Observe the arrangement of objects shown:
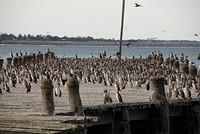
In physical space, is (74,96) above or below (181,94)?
above

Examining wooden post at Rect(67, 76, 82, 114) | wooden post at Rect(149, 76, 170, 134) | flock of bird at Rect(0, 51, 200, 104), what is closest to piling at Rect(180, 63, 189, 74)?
flock of bird at Rect(0, 51, 200, 104)

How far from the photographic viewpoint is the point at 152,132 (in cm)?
2472

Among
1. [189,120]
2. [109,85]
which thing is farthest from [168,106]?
[109,85]

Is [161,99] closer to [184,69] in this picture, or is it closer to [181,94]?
[181,94]

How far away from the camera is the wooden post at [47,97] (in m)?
17.6

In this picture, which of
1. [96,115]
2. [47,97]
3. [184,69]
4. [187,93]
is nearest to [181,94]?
[187,93]

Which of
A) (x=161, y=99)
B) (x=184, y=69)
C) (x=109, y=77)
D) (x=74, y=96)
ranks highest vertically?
(x=74, y=96)

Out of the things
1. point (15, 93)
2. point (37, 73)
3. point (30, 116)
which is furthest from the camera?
point (37, 73)

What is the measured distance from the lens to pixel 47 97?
17.9 m

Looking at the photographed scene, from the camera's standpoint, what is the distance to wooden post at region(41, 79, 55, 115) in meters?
17.6

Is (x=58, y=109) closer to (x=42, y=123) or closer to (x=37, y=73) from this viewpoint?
(x=42, y=123)

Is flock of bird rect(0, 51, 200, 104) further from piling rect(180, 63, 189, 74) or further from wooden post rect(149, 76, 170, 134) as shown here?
wooden post rect(149, 76, 170, 134)

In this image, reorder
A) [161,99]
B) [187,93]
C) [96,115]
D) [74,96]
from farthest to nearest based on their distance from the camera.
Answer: [187,93], [161,99], [96,115], [74,96]

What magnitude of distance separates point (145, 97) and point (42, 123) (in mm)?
12421
